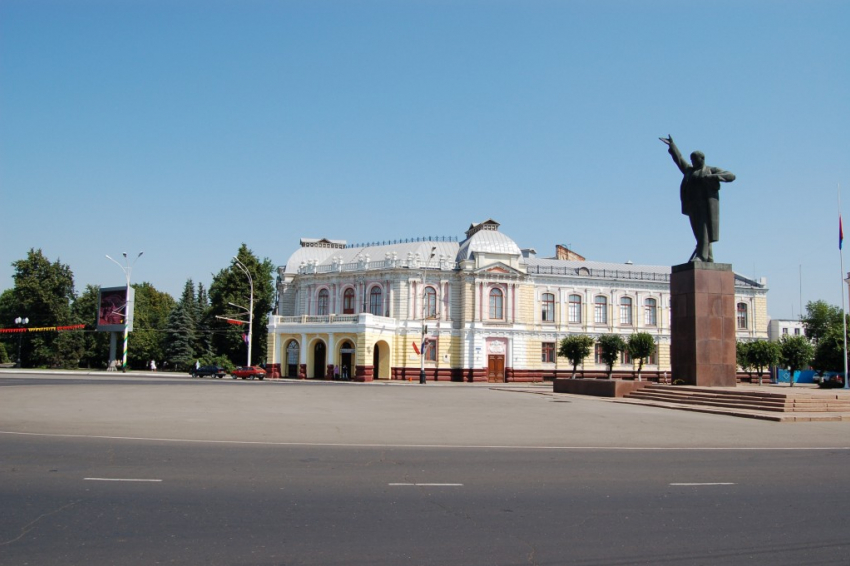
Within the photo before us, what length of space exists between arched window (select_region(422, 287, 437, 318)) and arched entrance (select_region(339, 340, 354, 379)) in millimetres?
7209

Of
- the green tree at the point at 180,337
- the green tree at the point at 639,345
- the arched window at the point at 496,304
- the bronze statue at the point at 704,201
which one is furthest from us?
the green tree at the point at 180,337

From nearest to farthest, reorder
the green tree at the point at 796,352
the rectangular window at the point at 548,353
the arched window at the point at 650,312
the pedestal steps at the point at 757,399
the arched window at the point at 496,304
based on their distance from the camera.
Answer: the pedestal steps at the point at 757,399 → the green tree at the point at 796,352 → the arched window at the point at 496,304 → the rectangular window at the point at 548,353 → the arched window at the point at 650,312

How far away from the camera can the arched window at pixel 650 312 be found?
67.4 metres

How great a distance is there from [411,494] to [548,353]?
5670 cm

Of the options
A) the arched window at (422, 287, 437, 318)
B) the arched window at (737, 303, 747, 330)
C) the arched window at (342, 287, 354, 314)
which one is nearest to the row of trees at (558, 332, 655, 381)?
the arched window at (422, 287, 437, 318)

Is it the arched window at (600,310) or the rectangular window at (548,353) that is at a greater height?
the arched window at (600,310)

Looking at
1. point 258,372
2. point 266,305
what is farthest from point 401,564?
point 266,305

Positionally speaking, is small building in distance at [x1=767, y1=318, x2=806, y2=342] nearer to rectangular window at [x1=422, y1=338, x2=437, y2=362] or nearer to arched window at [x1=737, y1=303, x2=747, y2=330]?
arched window at [x1=737, y1=303, x2=747, y2=330]

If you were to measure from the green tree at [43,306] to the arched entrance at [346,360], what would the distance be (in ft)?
121

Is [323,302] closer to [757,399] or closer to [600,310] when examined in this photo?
[600,310]

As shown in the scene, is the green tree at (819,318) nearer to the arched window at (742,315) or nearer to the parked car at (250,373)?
the arched window at (742,315)

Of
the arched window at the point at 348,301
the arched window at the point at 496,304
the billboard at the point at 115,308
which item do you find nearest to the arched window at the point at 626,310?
the arched window at the point at 496,304

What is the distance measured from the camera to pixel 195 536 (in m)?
7.09

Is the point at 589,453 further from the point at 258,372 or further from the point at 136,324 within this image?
the point at 136,324
